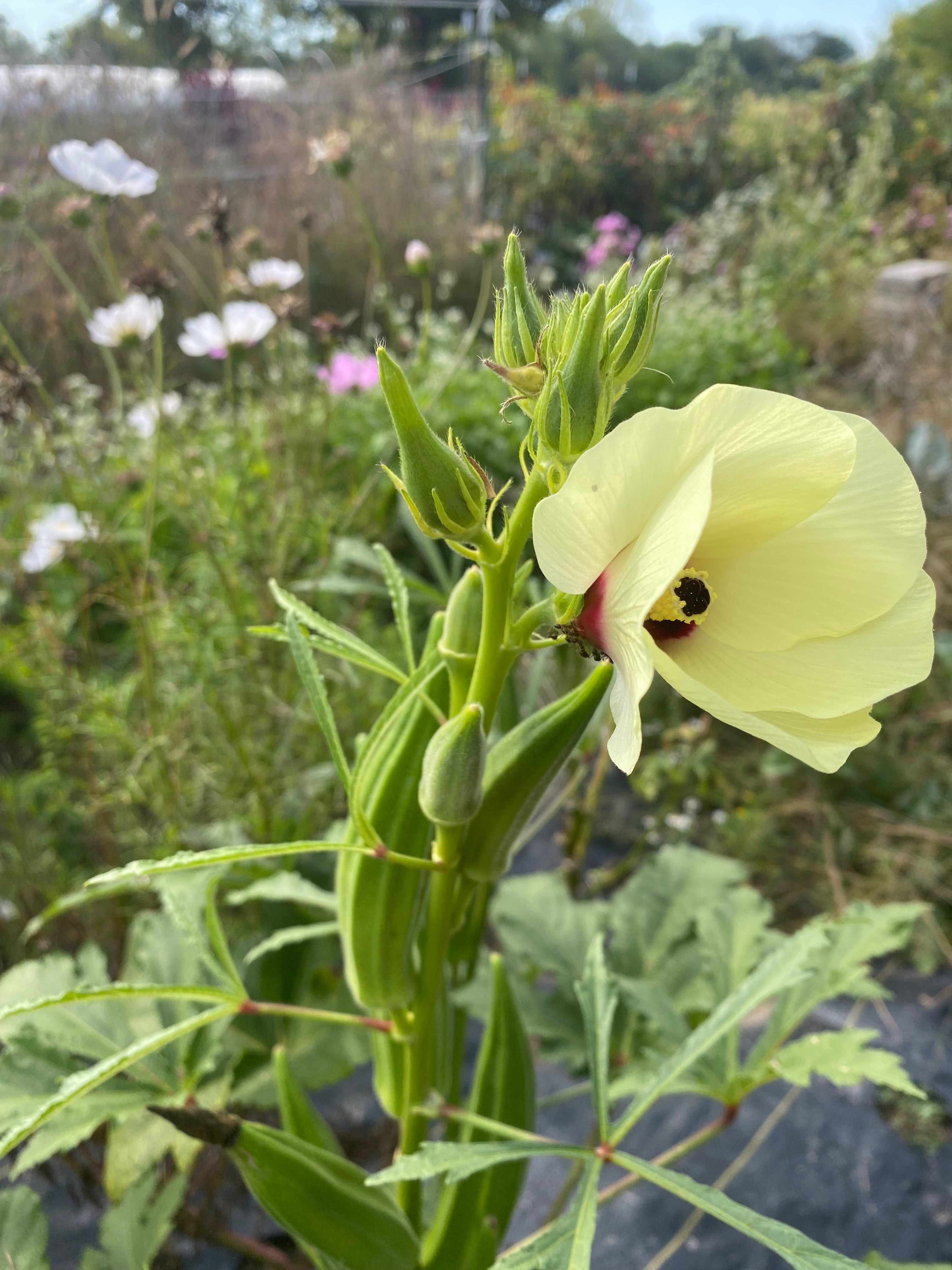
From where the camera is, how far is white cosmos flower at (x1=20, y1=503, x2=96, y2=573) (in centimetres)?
146

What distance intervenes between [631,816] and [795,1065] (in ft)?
3.75

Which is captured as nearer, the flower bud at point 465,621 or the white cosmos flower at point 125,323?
the flower bud at point 465,621

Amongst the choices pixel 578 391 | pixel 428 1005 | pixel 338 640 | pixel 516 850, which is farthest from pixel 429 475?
pixel 428 1005

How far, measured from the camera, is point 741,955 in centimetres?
98

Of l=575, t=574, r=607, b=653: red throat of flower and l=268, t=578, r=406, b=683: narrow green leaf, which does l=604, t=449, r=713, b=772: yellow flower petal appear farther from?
l=268, t=578, r=406, b=683: narrow green leaf

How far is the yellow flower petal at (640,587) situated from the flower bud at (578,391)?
5cm

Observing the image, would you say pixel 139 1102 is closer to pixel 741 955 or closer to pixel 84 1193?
pixel 84 1193

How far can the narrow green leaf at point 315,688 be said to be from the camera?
523 millimetres

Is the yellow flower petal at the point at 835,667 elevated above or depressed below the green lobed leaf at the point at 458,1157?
above

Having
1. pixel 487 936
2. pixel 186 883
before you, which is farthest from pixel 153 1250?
pixel 487 936

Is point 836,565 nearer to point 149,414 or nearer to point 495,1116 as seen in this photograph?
point 495,1116

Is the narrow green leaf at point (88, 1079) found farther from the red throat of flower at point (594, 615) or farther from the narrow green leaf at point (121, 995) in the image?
the red throat of flower at point (594, 615)

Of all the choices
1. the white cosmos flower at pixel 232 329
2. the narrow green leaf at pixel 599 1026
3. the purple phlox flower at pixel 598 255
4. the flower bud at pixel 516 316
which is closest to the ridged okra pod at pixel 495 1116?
the narrow green leaf at pixel 599 1026

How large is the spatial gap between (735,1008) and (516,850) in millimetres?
222
